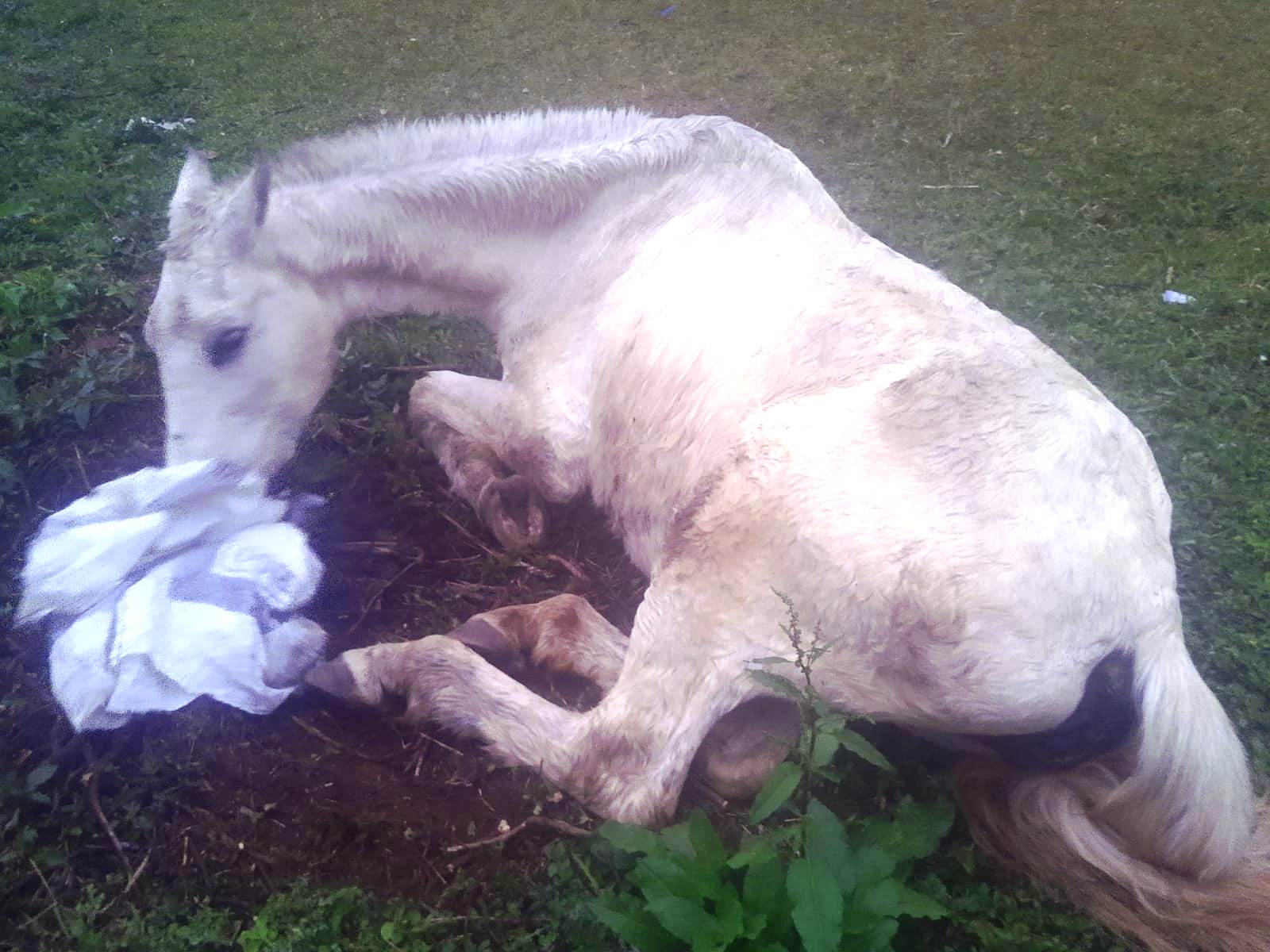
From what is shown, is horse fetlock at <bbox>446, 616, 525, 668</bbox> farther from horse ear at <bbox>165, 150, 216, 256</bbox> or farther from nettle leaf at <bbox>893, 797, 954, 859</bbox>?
horse ear at <bbox>165, 150, 216, 256</bbox>

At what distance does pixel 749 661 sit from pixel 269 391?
5.62ft

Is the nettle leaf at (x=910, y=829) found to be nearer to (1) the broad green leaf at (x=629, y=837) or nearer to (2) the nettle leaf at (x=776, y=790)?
(2) the nettle leaf at (x=776, y=790)

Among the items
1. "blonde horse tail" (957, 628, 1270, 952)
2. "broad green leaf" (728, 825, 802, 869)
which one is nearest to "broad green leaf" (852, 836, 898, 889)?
"broad green leaf" (728, 825, 802, 869)

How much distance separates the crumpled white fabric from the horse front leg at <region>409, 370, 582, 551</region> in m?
0.60

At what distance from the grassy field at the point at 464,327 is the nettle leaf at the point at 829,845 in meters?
A: 0.34

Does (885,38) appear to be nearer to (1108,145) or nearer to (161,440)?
(1108,145)

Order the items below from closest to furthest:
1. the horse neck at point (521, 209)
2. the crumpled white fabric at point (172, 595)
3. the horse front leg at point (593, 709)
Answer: the horse front leg at point (593, 709)
the crumpled white fabric at point (172, 595)
the horse neck at point (521, 209)

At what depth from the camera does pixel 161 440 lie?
10.9ft

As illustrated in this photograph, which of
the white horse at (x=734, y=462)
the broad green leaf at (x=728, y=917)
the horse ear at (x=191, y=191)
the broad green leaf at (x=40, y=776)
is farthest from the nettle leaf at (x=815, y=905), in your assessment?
the horse ear at (x=191, y=191)

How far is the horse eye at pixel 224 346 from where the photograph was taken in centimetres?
277

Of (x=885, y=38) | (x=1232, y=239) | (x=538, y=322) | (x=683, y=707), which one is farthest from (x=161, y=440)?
(x=885, y=38)

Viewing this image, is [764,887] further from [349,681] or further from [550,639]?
[349,681]

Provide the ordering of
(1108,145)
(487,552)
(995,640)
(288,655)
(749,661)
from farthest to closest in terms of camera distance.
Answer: (1108,145)
(487,552)
(288,655)
(749,661)
(995,640)

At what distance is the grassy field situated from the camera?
2189 millimetres
